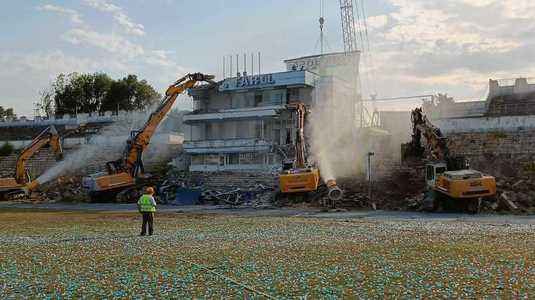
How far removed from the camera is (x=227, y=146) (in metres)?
54.9

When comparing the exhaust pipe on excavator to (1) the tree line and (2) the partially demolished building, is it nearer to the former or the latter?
(2) the partially demolished building

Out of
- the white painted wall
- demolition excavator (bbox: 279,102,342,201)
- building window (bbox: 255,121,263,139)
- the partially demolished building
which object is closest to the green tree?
the partially demolished building

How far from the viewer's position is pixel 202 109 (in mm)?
63875

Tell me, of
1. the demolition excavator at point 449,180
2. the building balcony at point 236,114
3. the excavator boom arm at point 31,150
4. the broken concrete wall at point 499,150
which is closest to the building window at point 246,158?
the building balcony at point 236,114

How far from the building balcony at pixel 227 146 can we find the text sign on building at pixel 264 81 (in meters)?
8.07

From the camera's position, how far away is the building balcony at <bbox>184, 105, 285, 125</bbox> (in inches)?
2226

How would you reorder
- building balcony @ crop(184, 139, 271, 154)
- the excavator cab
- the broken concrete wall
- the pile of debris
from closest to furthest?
the excavator cab < the broken concrete wall < the pile of debris < building balcony @ crop(184, 139, 271, 154)

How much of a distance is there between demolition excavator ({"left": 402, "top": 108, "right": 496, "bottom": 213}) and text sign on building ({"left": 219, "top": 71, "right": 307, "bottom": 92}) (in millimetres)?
20593

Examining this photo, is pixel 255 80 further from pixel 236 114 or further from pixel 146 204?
pixel 146 204

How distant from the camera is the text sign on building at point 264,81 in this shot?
2256 inches

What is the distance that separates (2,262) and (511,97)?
56549 millimetres

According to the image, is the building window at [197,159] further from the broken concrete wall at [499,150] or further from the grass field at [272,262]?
the grass field at [272,262]

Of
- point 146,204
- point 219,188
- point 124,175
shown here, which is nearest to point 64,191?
point 124,175

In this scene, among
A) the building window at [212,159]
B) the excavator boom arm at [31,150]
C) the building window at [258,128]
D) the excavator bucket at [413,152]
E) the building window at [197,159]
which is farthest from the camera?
the building window at [258,128]
